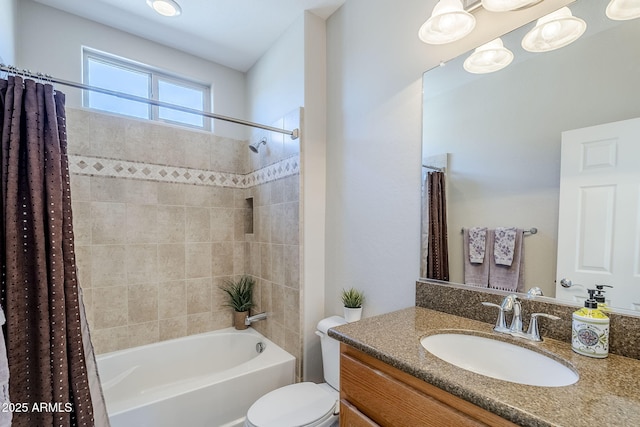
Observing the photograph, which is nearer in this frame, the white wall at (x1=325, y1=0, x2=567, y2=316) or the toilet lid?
the toilet lid

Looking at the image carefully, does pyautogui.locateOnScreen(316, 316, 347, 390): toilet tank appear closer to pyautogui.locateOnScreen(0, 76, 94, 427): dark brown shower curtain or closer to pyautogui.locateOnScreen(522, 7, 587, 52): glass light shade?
pyautogui.locateOnScreen(0, 76, 94, 427): dark brown shower curtain

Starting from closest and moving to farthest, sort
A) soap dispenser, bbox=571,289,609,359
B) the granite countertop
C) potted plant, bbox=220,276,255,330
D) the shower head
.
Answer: the granite countertop
soap dispenser, bbox=571,289,609,359
the shower head
potted plant, bbox=220,276,255,330

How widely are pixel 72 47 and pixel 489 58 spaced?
2594 millimetres

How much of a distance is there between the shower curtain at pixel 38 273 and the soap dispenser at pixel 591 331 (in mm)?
1832

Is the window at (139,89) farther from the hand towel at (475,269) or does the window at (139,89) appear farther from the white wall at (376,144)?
the hand towel at (475,269)

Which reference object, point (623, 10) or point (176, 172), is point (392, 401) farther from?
point (176, 172)

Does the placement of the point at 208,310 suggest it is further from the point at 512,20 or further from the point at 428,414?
the point at 512,20

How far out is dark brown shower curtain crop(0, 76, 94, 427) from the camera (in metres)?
1.15

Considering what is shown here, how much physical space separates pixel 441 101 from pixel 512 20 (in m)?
0.36

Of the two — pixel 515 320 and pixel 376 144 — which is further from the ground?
pixel 376 144

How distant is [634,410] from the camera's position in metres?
0.57

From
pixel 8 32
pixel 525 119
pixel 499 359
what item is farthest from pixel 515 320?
pixel 8 32

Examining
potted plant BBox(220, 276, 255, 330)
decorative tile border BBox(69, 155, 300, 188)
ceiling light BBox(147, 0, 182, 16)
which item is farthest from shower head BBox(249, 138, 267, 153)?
potted plant BBox(220, 276, 255, 330)

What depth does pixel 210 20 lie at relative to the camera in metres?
2.04
